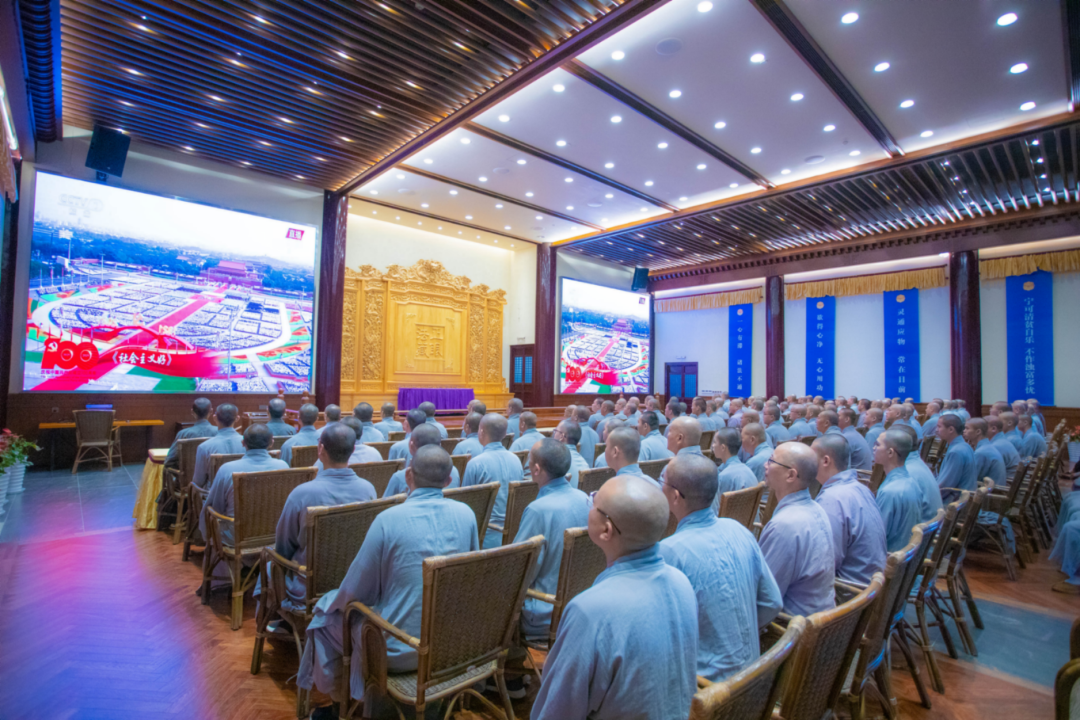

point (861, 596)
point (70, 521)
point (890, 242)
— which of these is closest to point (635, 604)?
point (861, 596)

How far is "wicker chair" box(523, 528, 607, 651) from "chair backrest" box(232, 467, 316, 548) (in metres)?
1.64

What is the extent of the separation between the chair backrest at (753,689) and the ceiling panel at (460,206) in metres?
9.82

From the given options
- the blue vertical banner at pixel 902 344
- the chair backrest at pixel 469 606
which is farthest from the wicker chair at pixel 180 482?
the blue vertical banner at pixel 902 344

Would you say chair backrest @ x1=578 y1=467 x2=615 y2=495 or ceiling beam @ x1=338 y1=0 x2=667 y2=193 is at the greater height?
ceiling beam @ x1=338 y1=0 x2=667 y2=193

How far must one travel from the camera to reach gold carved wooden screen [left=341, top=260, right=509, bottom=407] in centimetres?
1250

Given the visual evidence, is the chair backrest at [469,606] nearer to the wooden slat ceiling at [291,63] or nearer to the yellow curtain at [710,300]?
the wooden slat ceiling at [291,63]

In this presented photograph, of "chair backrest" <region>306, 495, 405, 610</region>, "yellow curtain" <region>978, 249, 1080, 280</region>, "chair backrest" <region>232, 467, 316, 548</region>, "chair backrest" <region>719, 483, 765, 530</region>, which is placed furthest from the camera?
"yellow curtain" <region>978, 249, 1080, 280</region>

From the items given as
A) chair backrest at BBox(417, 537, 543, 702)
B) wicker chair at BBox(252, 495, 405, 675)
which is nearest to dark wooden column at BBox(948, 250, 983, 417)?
chair backrest at BBox(417, 537, 543, 702)

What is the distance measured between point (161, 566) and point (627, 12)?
6.26 metres

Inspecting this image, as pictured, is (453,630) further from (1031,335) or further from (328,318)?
(1031,335)

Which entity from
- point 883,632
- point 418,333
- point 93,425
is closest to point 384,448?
point 883,632

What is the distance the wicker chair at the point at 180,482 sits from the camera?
14.3 ft

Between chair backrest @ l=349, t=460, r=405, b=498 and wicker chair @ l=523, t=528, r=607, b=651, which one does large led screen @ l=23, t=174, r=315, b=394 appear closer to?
chair backrest @ l=349, t=460, r=405, b=498

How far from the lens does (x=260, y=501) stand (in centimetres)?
305
